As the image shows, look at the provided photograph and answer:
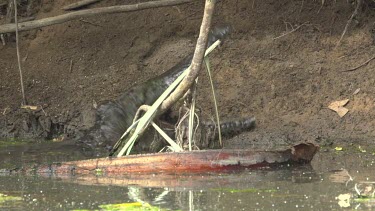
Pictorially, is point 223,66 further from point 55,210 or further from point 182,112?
point 55,210

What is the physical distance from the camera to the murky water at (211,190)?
726 centimetres

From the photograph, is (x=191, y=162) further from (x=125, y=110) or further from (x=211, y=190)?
(x=125, y=110)

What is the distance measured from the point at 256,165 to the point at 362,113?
2.63m

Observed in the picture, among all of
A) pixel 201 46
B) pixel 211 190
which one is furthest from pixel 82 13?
pixel 211 190

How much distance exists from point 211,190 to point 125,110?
4.05 m

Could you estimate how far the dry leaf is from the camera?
1115 cm

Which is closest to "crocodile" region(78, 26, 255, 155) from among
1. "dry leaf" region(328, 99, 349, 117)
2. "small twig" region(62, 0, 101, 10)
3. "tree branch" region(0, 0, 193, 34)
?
"tree branch" region(0, 0, 193, 34)

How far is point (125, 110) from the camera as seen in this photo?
11.8 metres

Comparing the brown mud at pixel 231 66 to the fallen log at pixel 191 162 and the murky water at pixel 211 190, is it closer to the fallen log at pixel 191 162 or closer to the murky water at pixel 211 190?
the murky water at pixel 211 190

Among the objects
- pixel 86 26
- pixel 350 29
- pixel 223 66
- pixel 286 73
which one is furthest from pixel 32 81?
A: pixel 350 29

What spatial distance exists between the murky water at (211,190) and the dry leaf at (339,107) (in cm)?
157

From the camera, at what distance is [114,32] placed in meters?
13.4

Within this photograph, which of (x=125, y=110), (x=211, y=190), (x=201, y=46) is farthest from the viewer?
(x=125, y=110)

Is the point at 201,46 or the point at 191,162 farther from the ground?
the point at 201,46
